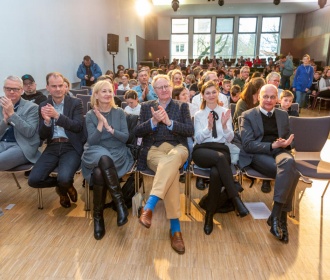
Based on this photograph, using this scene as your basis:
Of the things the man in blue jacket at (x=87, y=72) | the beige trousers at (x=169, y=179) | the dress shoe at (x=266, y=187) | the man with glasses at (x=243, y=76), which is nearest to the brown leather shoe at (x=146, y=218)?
the beige trousers at (x=169, y=179)

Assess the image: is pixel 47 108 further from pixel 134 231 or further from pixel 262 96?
pixel 262 96

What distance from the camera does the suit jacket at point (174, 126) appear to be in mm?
2779

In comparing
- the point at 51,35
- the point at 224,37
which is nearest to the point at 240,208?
the point at 51,35

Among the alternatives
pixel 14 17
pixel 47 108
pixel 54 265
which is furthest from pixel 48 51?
pixel 54 265

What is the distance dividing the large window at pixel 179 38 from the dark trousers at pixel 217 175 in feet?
61.9

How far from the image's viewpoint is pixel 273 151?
9.19ft

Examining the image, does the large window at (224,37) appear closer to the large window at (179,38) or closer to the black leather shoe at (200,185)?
the large window at (179,38)

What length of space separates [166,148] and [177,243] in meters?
0.87

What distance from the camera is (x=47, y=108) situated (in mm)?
2754

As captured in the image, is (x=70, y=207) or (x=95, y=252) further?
(x=70, y=207)

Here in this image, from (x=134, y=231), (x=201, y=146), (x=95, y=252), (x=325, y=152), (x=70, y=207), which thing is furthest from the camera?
(x=325, y=152)

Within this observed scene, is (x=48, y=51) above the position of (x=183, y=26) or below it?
below

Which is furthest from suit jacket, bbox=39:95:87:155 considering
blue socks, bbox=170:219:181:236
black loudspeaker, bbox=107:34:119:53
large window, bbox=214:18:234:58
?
large window, bbox=214:18:234:58

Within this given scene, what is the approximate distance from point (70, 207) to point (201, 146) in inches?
60.4
